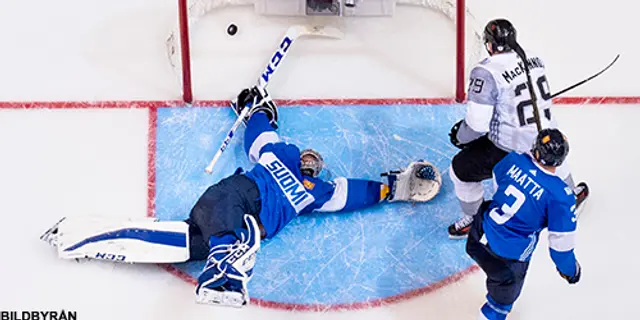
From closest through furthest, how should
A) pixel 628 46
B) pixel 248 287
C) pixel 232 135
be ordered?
pixel 248 287 → pixel 232 135 → pixel 628 46

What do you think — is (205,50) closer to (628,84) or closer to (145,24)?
(145,24)

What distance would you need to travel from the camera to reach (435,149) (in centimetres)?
573

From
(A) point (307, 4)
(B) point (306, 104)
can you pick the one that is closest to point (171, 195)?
(B) point (306, 104)

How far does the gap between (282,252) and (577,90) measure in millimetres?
1545

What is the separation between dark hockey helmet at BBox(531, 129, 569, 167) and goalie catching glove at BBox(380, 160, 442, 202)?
2.98 ft

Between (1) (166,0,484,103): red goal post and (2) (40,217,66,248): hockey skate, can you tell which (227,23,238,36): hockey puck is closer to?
(1) (166,0,484,103): red goal post

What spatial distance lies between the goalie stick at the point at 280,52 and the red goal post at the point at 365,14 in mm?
88

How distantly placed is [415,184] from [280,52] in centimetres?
88

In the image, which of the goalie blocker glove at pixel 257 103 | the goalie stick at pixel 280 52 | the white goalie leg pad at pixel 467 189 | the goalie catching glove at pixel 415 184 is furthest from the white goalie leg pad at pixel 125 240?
the white goalie leg pad at pixel 467 189

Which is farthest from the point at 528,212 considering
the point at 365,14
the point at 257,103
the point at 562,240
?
the point at 365,14

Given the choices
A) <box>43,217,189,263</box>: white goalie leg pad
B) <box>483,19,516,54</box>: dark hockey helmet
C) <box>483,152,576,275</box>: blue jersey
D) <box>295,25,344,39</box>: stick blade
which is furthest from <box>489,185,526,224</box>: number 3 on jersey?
<box>295,25,344,39</box>: stick blade

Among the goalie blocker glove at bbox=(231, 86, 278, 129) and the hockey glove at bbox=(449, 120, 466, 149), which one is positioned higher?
the goalie blocker glove at bbox=(231, 86, 278, 129)

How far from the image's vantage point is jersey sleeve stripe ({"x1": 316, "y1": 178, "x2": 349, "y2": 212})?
5.46 m

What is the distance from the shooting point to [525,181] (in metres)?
4.72
